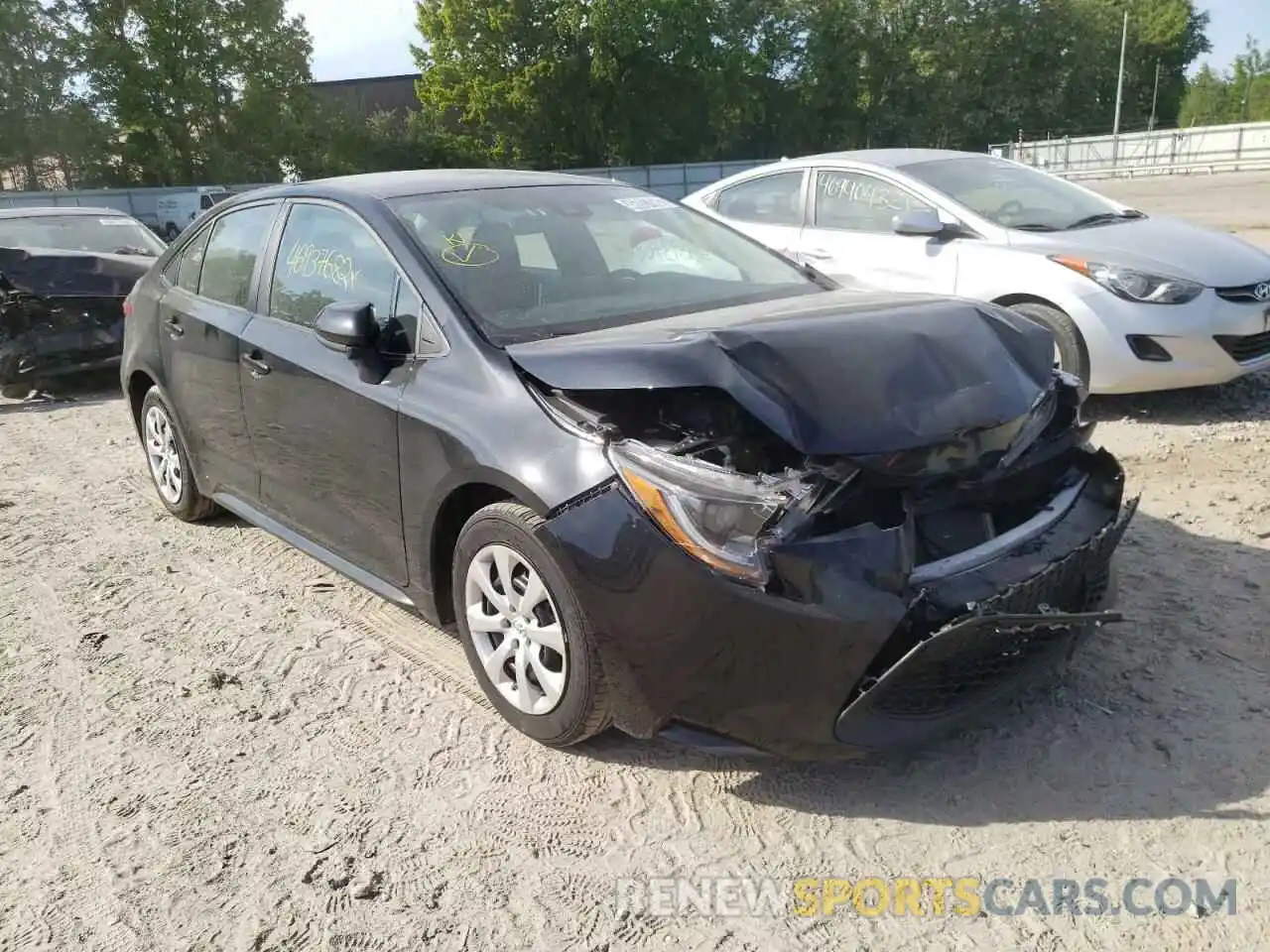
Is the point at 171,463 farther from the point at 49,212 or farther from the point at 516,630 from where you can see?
the point at 49,212

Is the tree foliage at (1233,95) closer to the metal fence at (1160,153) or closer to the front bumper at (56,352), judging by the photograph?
the metal fence at (1160,153)

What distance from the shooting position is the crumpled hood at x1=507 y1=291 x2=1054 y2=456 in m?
2.68

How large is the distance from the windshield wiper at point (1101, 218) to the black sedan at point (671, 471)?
11.2 feet

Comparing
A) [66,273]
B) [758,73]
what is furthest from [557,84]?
[66,273]

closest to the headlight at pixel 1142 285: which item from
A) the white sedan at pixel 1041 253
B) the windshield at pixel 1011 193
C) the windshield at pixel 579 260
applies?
the white sedan at pixel 1041 253

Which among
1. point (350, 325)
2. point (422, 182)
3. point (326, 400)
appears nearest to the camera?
point (350, 325)

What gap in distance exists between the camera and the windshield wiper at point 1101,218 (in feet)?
21.4

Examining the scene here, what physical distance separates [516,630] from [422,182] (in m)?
1.96

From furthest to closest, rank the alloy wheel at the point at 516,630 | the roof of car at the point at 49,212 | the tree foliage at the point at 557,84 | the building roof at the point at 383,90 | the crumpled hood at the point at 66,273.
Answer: the building roof at the point at 383,90
the tree foliage at the point at 557,84
the roof of car at the point at 49,212
the crumpled hood at the point at 66,273
the alloy wheel at the point at 516,630

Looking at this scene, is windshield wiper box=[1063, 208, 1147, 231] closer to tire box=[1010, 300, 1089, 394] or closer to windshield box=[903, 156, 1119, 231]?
windshield box=[903, 156, 1119, 231]

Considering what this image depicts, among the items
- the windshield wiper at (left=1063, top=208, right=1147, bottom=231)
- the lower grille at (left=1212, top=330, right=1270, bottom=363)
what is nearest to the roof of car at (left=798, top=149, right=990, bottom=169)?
the windshield wiper at (left=1063, top=208, right=1147, bottom=231)

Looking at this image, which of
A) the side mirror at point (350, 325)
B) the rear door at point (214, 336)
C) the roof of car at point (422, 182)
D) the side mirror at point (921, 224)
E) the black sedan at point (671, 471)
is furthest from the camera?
the side mirror at point (921, 224)

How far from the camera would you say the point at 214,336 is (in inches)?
174

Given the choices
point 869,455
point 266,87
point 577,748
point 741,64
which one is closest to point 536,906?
point 577,748
